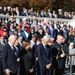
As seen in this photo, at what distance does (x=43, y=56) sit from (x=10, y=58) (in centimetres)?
158

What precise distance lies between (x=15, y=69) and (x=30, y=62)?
1025 millimetres

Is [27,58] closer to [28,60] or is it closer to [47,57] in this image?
[28,60]

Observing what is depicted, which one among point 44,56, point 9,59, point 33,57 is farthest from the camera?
point 44,56

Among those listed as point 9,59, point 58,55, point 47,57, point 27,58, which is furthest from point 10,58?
point 58,55

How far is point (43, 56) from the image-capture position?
13477 mm

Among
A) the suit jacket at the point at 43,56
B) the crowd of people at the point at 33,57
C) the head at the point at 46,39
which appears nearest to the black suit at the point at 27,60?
the crowd of people at the point at 33,57

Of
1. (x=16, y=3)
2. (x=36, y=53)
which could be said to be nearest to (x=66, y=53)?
(x=36, y=53)

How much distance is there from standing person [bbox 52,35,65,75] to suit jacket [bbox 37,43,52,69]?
32 centimetres

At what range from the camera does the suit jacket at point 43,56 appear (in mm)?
13422

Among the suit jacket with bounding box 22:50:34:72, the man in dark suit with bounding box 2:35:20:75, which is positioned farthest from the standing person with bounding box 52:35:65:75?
the man in dark suit with bounding box 2:35:20:75

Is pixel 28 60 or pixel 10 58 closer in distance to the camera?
pixel 10 58

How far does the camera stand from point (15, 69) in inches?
486

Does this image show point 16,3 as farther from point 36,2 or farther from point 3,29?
point 3,29

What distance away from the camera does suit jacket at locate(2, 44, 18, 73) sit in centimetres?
1204
